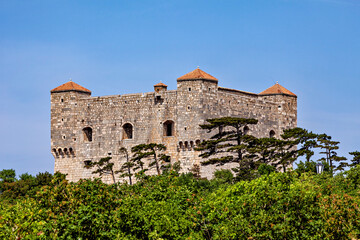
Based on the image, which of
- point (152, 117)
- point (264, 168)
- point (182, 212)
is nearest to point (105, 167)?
point (152, 117)

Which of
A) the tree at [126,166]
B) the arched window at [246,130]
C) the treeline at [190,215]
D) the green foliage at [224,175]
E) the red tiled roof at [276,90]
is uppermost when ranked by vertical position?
the red tiled roof at [276,90]

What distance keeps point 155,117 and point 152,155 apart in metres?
2.97

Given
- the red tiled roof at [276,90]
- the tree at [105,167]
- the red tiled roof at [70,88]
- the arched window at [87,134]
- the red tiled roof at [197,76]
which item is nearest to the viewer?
the red tiled roof at [197,76]

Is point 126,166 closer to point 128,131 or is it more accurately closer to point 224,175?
point 128,131

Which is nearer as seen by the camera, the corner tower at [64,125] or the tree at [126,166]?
the tree at [126,166]

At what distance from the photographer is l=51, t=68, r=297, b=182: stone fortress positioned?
191ft

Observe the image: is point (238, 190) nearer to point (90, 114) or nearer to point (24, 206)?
point (24, 206)

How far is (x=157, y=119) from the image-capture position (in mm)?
60188

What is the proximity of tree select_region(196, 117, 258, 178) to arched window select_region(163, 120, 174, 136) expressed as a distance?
3.56 meters

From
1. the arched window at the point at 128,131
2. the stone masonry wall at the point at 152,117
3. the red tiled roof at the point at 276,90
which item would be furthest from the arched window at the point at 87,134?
the red tiled roof at the point at 276,90

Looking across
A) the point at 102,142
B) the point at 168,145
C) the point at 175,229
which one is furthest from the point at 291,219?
the point at 102,142

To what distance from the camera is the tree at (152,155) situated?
2302 inches

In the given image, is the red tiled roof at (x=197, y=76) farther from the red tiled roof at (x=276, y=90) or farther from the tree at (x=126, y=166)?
the tree at (x=126, y=166)

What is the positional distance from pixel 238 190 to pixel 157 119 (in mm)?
28991
